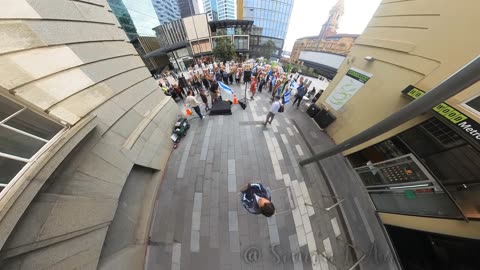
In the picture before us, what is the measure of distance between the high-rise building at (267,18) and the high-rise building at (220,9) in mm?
19389

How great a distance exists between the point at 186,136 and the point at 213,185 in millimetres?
3098

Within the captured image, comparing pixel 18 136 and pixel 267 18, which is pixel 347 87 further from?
pixel 267 18

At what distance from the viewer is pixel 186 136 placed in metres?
6.98

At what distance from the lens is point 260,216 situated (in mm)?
4332

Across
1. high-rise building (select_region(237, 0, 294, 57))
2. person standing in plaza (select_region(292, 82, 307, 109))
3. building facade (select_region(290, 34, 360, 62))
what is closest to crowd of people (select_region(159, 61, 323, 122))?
person standing in plaza (select_region(292, 82, 307, 109))

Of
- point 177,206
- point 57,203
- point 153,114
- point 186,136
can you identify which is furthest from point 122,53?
point 177,206

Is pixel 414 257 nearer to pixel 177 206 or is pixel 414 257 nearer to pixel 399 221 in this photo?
pixel 399 221

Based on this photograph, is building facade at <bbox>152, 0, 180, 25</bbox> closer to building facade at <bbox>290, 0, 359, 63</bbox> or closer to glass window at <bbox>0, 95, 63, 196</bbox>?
building facade at <bbox>290, 0, 359, 63</bbox>

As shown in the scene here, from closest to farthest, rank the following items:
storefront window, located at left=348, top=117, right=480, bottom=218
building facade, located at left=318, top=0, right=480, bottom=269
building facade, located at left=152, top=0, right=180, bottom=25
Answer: building facade, located at left=318, top=0, right=480, bottom=269, storefront window, located at left=348, top=117, right=480, bottom=218, building facade, located at left=152, top=0, right=180, bottom=25

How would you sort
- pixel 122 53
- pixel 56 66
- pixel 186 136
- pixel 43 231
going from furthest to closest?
pixel 186 136 < pixel 122 53 < pixel 56 66 < pixel 43 231

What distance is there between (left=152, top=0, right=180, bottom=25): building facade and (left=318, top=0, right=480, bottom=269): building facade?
47.1 metres

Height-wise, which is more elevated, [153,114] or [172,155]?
[153,114]

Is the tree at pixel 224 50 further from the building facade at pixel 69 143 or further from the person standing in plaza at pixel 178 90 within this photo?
the building facade at pixel 69 143

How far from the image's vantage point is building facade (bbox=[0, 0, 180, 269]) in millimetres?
2193
